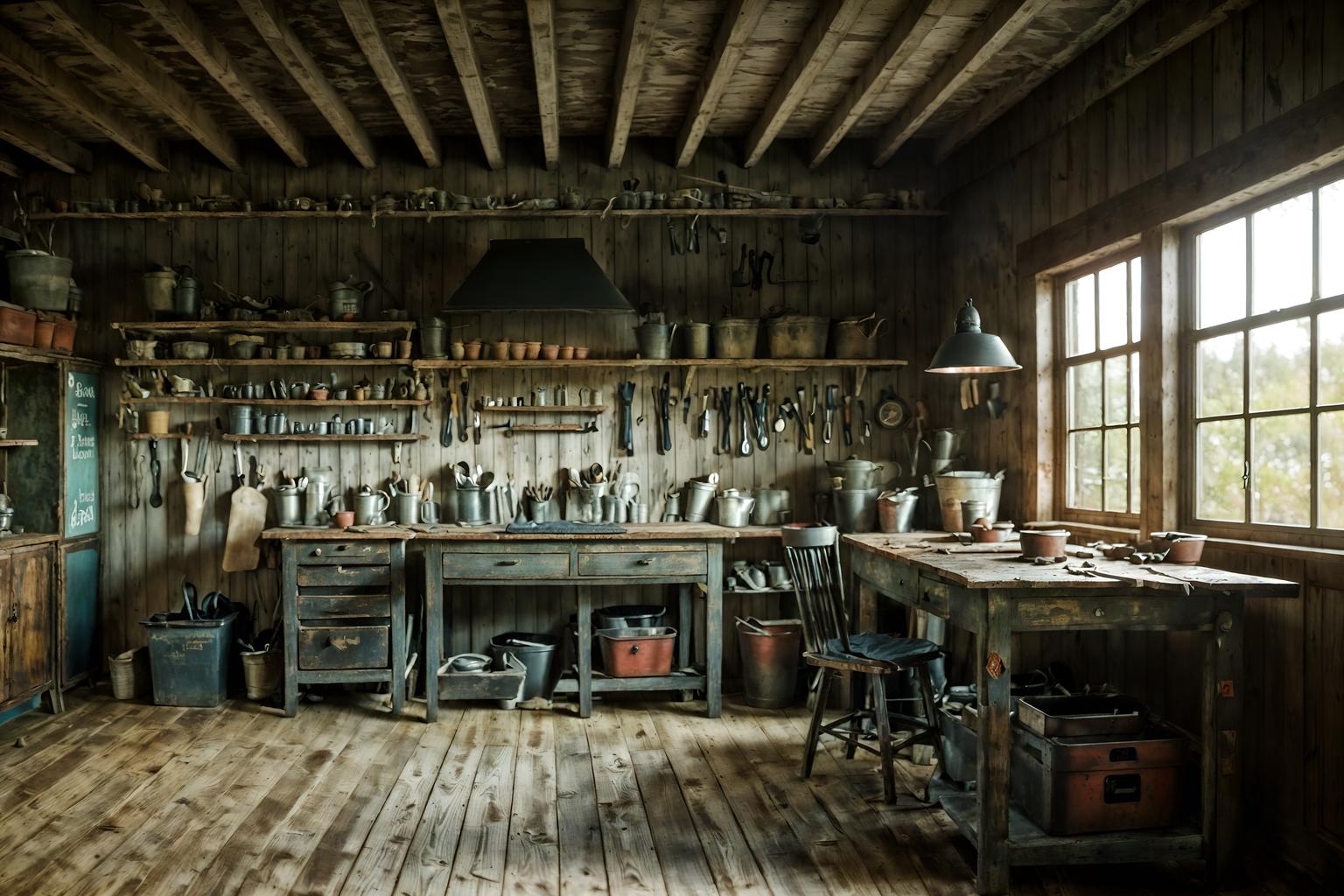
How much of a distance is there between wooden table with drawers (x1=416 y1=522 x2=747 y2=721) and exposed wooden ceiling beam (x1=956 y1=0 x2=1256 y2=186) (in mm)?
2434

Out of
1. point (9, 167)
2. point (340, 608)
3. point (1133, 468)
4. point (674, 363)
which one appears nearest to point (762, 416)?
point (674, 363)

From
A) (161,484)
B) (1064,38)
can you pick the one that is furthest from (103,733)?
(1064,38)

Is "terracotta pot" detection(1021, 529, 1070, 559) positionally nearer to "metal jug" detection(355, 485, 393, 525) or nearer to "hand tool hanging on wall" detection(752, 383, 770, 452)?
"hand tool hanging on wall" detection(752, 383, 770, 452)

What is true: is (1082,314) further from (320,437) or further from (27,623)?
(27,623)

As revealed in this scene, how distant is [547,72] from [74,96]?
220 centimetres

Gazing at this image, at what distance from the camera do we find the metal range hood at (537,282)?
4.51 metres

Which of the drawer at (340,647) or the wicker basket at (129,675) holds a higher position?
the drawer at (340,647)

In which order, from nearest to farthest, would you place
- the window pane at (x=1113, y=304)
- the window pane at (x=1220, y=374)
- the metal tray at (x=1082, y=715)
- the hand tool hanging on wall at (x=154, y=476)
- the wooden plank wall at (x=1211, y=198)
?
the wooden plank wall at (x=1211, y=198) → the metal tray at (x=1082, y=715) → the window pane at (x=1220, y=374) → the window pane at (x=1113, y=304) → the hand tool hanging on wall at (x=154, y=476)

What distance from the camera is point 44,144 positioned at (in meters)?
4.65

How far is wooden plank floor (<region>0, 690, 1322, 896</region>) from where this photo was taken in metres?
2.72

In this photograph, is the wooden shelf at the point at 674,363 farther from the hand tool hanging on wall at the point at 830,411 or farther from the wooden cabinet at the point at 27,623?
the wooden cabinet at the point at 27,623

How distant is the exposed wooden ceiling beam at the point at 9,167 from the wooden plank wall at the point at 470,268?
0.38ft

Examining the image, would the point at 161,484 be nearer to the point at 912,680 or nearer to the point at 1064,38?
the point at 912,680

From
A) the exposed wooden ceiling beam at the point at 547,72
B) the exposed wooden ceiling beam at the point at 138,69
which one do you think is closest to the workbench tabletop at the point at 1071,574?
the exposed wooden ceiling beam at the point at 547,72
